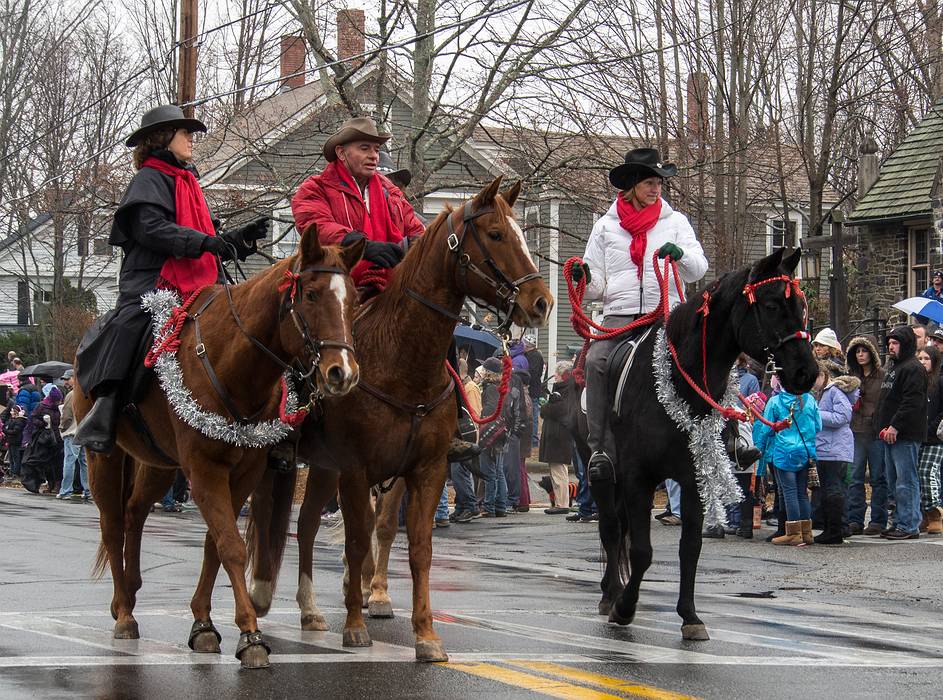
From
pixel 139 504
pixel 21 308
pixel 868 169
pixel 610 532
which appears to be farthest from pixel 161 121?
pixel 21 308

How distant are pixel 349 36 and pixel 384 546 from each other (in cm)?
1463

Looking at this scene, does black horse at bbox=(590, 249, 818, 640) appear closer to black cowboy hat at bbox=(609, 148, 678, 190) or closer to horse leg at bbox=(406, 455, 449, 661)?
black cowboy hat at bbox=(609, 148, 678, 190)

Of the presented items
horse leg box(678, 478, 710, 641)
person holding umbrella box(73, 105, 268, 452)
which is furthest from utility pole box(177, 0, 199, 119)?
horse leg box(678, 478, 710, 641)

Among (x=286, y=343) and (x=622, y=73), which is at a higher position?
(x=622, y=73)

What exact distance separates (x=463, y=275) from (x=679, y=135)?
22.3 meters

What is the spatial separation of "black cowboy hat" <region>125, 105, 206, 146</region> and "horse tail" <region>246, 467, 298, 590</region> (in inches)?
86.4

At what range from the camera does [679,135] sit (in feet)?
97.7

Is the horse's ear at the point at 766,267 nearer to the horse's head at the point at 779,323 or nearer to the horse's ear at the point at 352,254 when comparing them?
the horse's head at the point at 779,323

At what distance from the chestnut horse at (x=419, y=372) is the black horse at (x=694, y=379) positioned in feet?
4.97

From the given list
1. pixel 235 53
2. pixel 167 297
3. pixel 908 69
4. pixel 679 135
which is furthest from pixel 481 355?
pixel 167 297

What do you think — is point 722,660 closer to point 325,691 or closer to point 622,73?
point 325,691

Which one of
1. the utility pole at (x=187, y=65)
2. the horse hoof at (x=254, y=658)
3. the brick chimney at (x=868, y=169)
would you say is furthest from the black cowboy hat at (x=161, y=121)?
the brick chimney at (x=868, y=169)

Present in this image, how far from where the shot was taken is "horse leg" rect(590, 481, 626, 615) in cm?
1015

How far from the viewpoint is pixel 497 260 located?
805cm
